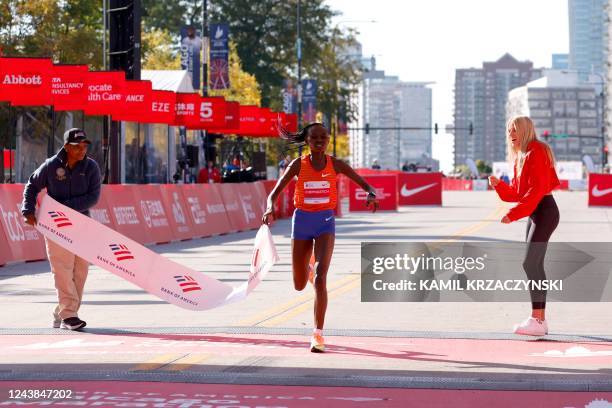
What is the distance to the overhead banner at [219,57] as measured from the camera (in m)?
54.6

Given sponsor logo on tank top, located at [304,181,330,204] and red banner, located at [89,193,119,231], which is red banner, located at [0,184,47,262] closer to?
red banner, located at [89,193,119,231]

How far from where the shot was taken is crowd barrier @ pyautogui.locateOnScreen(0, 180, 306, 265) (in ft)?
73.7

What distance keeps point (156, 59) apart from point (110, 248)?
69780 millimetres

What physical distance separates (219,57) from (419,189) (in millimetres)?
10257

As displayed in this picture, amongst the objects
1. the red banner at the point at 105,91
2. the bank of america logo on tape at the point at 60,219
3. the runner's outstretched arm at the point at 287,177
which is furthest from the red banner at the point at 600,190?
the runner's outstretched arm at the point at 287,177

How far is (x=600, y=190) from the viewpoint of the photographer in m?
55.9

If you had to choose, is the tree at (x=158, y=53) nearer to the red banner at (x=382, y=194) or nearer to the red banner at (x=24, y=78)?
the red banner at (x=382, y=194)

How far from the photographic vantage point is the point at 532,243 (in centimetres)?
1188

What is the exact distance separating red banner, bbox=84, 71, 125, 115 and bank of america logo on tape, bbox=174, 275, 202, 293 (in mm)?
19096

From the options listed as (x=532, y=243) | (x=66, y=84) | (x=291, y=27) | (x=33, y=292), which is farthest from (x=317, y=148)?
(x=291, y=27)

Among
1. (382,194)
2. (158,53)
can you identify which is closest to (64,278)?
(382,194)

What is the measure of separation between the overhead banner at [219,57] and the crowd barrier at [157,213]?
52.4 ft

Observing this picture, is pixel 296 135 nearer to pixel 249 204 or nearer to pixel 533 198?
pixel 533 198

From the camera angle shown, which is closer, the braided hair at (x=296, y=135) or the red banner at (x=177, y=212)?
the braided hair at (x=296, y=135)
